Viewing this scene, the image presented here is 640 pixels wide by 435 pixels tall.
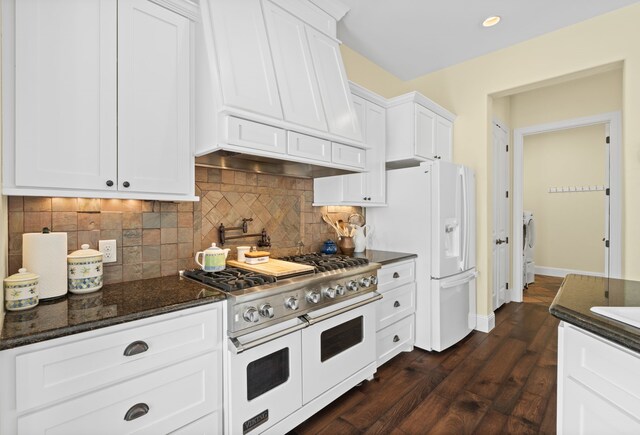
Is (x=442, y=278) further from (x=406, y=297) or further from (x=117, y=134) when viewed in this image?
(x=117, y=134)

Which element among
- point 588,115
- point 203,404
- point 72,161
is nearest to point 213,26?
point 72,161

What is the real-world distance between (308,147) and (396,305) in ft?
5.39

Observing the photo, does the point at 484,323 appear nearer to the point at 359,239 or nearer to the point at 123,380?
the point at 359,239

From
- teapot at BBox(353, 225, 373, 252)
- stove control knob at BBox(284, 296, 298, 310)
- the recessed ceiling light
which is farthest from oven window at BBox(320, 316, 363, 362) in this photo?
the recessed ceiling light

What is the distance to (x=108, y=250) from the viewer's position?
172 cm

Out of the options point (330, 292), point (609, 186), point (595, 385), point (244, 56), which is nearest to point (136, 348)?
point (330, 292)

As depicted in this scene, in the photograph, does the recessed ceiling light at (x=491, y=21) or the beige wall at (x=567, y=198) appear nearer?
the recessed ceiling light at (x=491, y=21)

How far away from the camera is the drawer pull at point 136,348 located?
123 cm

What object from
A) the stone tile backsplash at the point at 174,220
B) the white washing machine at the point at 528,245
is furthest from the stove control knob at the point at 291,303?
the white washing machine at the point at 528,245

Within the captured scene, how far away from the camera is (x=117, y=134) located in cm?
151

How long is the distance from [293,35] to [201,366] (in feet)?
7.06

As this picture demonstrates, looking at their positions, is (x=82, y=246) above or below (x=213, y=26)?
below

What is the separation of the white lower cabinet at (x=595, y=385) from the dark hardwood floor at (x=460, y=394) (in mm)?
862

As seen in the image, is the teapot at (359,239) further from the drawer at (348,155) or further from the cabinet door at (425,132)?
the cabinet door at (425,132)
